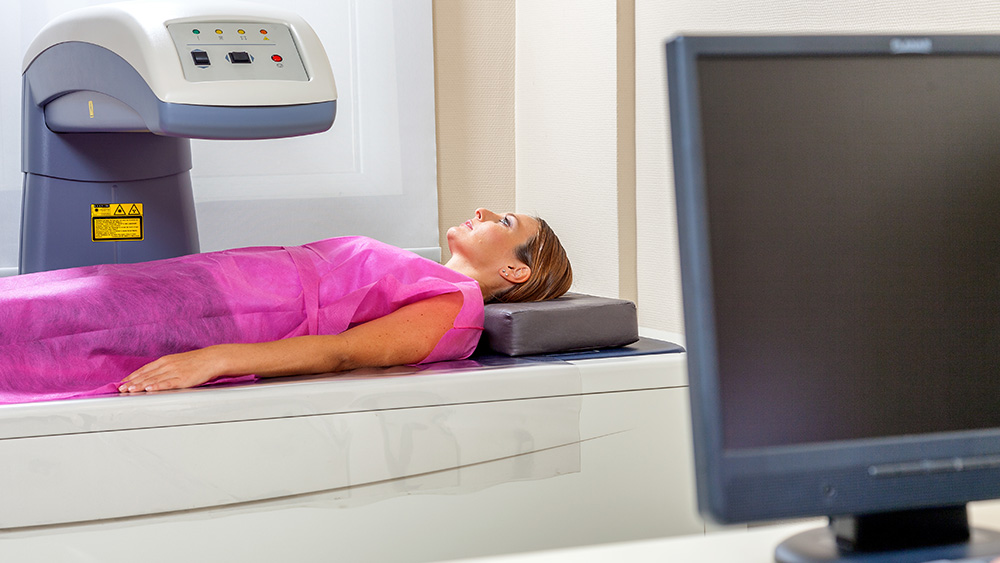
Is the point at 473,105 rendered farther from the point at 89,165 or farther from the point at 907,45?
the point at 907,45

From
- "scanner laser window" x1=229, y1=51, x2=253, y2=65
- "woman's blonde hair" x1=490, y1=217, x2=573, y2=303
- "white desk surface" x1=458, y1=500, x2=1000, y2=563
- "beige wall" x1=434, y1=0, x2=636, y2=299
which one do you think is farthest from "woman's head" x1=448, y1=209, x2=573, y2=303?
"white desk surface" x1=458, y1=500, x2=1000, y2=563

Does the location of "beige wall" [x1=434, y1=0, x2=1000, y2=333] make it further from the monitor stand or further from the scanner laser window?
the monitor stand

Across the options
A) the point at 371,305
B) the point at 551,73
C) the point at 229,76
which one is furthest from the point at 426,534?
the point at 551,73

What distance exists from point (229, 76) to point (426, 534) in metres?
Result: 0.73

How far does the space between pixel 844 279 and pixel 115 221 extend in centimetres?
140

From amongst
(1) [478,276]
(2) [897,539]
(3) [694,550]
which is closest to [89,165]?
(1) [478,276]

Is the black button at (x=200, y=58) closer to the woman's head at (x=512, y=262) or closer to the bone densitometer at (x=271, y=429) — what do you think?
the bone densitometer at (x=271, y=429)

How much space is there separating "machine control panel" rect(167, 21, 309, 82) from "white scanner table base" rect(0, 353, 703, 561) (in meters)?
0.45

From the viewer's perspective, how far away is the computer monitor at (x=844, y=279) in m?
0.62

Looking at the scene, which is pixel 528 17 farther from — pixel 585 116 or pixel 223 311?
pixel 223 311

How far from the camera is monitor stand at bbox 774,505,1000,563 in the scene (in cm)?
68

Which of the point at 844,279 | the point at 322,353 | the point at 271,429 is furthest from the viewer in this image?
the point at 322,353

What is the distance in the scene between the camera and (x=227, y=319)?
5.13 feet

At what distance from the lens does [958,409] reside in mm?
676
